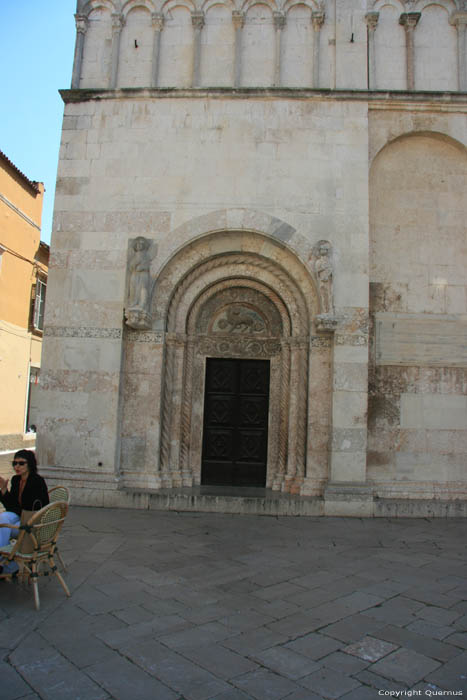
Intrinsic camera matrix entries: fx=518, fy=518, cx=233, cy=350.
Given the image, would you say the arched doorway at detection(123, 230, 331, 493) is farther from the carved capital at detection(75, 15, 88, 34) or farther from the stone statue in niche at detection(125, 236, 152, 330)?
the carved capital at detection(75, 15, 88, 34)

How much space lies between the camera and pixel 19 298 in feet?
55.6

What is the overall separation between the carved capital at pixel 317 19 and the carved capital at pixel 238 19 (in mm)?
1188

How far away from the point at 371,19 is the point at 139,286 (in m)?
5.97

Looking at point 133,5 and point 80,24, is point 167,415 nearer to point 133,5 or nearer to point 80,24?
point 80,24

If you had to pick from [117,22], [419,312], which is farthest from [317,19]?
[419,312]

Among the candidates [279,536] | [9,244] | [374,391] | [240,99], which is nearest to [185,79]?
[240,99]

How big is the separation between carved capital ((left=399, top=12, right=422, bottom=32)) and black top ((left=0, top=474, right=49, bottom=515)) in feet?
30.0

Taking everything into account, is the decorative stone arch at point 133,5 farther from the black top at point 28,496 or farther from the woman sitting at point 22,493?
the black top at point 28,496

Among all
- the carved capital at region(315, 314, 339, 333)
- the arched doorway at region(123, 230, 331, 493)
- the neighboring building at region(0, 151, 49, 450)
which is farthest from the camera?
the neighboring building at region(0, 151, 49, 450)

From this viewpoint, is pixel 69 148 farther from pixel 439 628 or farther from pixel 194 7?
pixel 439 628

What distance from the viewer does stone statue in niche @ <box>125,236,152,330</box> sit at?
26.1 ft

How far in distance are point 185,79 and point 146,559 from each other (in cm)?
756

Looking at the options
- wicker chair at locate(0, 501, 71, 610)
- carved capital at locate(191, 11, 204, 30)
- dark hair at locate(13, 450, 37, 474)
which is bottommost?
wicker chair at locate(0, 501, 71, 610)

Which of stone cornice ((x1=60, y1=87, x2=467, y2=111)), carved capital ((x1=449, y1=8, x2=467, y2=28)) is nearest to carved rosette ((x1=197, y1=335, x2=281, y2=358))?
stone cornice ((x1=60, y1=87, x2=467, y2=111))
